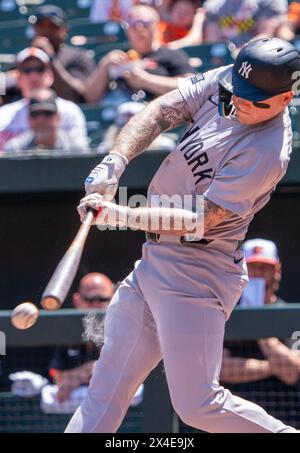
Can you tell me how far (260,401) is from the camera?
483 cm

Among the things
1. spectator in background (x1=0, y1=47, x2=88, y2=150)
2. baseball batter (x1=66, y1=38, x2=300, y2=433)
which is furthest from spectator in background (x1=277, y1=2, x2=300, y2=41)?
baseball batter (x1=66, y1=38, x2=300, y2=433)

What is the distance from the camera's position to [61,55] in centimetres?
787

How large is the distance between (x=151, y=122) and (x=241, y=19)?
13.9 ft

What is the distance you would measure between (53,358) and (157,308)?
1.48 metres

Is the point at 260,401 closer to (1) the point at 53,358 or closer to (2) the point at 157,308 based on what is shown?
(1) the point at 53,358

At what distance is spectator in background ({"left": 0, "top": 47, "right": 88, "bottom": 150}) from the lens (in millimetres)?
6914

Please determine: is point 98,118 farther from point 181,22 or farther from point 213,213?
point 213,213

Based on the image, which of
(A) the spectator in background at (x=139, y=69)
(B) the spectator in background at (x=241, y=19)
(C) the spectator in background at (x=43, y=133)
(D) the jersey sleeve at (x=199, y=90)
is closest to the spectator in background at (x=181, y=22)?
(B) the spectator in background at (x=241, y=19)

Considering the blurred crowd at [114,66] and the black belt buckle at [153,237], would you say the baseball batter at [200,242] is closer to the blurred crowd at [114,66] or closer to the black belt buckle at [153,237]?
the black belt buckle at [153,237]

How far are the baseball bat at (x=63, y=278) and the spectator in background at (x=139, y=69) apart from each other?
365 centimetres

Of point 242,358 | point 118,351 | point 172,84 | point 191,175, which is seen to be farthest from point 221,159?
point 172,84

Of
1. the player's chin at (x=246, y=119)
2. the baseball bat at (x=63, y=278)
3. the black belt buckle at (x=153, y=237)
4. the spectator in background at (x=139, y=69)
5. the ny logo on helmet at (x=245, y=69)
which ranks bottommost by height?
the baseball bat at (x=63, y=278)

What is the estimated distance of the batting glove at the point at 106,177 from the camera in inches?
139

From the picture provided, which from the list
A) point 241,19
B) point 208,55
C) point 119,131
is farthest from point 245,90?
point 241,19
